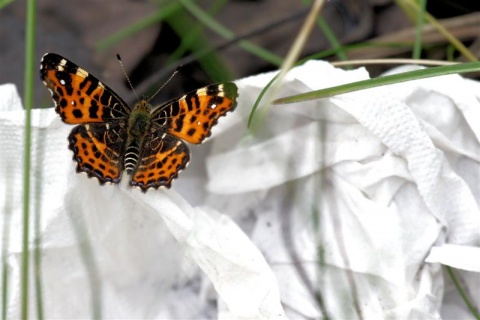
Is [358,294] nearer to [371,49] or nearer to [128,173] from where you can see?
[128,173]

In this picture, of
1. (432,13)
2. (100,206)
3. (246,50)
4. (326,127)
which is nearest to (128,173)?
(100,206)

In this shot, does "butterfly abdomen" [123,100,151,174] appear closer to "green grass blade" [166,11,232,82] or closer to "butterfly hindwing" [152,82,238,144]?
"butterfly hindwing" [152,82,238,144]

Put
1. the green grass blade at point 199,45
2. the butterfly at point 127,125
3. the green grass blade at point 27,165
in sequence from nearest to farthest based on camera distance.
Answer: the green grass blade at point 27,165 → the butterfly at point 127,125 → the green grass blade at point 199,45

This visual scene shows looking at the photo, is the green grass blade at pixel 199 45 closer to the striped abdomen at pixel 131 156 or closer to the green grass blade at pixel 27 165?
the striped abdomen at pixel 131 156

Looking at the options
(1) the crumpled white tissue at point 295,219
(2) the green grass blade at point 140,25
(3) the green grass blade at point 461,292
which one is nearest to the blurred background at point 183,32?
(2) the green grass blade at point 140,25

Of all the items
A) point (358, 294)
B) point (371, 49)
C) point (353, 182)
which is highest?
point (371, 49)

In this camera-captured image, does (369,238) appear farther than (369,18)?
No
